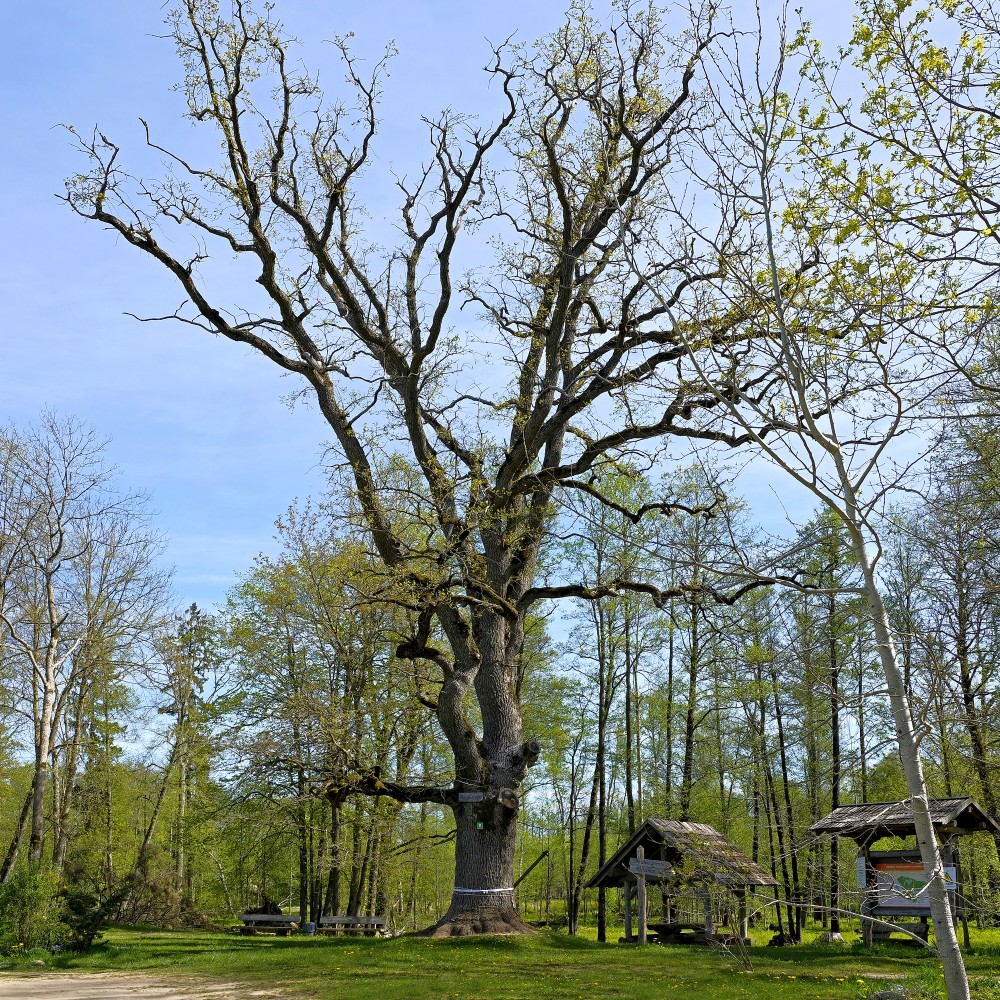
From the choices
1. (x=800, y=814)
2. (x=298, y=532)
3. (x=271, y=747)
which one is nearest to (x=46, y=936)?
(x=271, y=747)

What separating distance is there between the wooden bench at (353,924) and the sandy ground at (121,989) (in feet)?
27.6

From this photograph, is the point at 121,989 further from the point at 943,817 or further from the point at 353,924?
the point at 943,817

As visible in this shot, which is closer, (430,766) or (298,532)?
(298,532)

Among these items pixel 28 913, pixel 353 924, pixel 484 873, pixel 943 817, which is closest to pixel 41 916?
pixel 28 913

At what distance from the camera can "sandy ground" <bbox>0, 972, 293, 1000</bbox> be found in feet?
33.0

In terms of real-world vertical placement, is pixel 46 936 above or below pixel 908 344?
below

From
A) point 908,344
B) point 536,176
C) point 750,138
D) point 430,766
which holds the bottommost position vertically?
point 430,766

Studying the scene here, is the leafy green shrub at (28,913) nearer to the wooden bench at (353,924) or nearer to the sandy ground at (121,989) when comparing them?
the sandy ground at (121,989)

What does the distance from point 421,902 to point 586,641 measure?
2079cm

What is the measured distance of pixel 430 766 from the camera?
993 inches

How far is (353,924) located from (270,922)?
3.91 meters

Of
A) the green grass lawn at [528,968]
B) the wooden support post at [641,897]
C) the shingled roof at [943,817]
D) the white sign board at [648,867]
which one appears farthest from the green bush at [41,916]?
the shingled roof at [943,817]

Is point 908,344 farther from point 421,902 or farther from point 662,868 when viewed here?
point 421,902

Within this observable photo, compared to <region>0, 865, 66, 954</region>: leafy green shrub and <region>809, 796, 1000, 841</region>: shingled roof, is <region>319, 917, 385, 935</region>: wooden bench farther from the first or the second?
<region>809, 796, 1000, 841</region>: shingled roof
